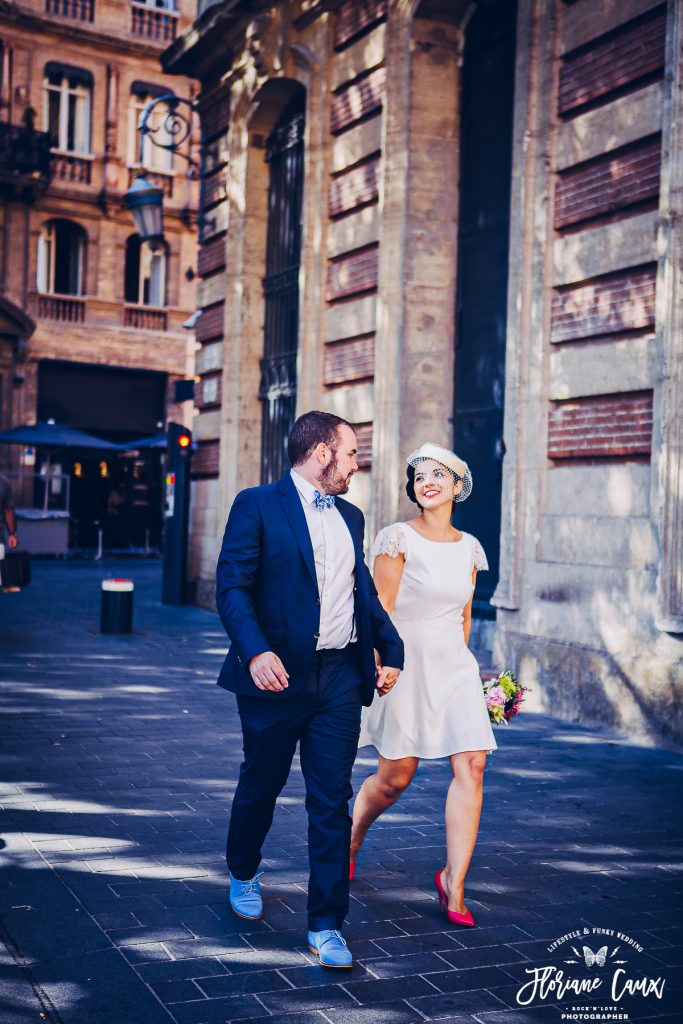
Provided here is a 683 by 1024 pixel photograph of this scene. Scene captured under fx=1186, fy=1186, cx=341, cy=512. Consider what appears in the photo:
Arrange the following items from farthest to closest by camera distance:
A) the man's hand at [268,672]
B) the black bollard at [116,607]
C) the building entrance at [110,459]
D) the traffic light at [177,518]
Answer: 1. the building entrance at [110,459]
2. the traffic light at [177,518]
3. the black bollard at [116,607]
4. the man's hand at [268,672]

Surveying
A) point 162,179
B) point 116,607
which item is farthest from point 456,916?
point 162,179

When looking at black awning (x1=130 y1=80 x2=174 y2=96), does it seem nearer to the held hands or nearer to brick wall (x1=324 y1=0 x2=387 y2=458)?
brick wall (x1=324 y1=0 x2=387 y2=458)

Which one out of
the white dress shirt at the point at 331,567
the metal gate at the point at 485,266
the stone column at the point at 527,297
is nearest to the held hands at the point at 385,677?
the white dress shirt at the point at 331,567

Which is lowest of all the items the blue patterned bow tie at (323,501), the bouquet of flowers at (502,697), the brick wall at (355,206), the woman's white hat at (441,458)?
the bouquet of flowers at (502,697)

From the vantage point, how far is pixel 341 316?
12.9m

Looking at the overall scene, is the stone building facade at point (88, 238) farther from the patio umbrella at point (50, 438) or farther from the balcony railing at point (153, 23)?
the patio umbrella at point (50, 438)

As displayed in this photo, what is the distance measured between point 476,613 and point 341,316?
11.9 feet

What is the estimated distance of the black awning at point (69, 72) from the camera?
29875 mm

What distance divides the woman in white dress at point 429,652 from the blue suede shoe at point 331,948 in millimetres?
791

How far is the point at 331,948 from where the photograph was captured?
12.9 feet

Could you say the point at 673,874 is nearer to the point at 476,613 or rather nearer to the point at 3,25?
the point at 476,613

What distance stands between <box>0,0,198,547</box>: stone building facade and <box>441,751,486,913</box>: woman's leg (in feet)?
84.7

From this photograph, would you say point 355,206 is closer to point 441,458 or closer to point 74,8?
point 441,458

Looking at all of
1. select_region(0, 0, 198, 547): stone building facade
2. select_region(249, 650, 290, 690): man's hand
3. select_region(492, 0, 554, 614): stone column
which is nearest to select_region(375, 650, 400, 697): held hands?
select_region(249, 650, 290, 690): man's hand
